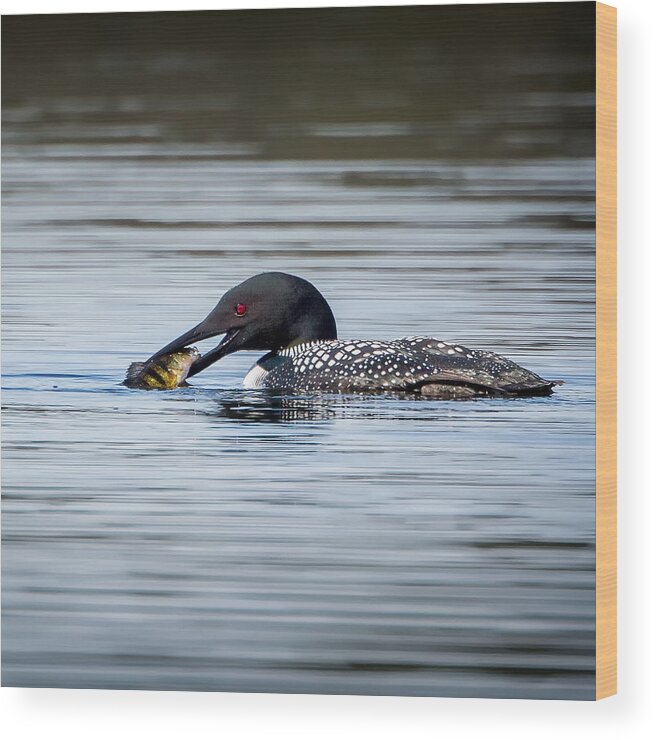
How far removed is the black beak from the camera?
3715mm

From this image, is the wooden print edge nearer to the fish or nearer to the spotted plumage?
the spotted plumage

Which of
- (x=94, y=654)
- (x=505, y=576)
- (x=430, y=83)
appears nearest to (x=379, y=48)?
(x=430, y=83)

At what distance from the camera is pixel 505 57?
11.9ft

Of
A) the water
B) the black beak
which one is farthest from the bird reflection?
the black beak

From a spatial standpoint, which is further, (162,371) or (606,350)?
(162,371)

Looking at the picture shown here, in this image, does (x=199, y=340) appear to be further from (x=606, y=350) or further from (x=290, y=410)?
(x=606, y=350)

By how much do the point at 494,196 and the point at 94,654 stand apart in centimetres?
178

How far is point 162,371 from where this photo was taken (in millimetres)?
3732

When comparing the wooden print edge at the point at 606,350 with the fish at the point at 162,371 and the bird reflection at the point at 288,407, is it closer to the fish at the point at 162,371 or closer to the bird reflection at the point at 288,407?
the bird reflection at the point at 288,407

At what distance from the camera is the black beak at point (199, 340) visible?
371 centimetres

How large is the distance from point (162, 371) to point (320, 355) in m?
0.47

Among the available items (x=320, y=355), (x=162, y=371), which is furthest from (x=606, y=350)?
(x=162, y=371)

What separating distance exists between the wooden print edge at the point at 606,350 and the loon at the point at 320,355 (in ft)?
0.58

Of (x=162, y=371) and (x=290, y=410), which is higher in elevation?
(x=162, y=371)
